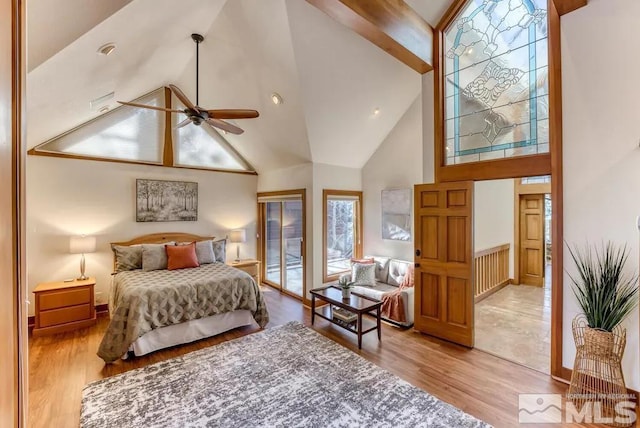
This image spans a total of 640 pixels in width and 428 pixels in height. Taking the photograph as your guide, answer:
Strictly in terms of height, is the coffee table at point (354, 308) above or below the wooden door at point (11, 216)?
below

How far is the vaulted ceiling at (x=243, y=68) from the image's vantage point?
2.42 meters

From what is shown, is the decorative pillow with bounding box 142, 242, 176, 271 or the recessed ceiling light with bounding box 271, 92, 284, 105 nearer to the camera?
the recessed ceiling light with bounding box 271, 92, 284, 105

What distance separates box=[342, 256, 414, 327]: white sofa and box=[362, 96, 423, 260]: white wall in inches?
10.9

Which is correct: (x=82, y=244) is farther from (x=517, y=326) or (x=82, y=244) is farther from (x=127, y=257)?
(x=517, y=326)

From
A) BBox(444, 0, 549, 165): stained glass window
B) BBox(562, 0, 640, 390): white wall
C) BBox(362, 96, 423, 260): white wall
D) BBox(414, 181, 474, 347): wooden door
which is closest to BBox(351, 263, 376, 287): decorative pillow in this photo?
BBox(362, 96, 423, 260): white wall

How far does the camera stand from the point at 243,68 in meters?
3.95

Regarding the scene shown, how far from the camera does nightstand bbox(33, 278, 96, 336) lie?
3.73 m

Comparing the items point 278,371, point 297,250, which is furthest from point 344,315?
point 297,250

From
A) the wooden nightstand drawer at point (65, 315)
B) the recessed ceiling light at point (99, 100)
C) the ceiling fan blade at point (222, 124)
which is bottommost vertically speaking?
the wooden nightstand drawer at point (65, 315)

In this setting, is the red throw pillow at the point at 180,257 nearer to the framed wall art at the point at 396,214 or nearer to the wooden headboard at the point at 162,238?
the wooden headboard at the point at 162,238

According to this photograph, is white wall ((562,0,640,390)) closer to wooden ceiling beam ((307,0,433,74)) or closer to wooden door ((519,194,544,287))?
wooden ceiling beam ((307,0,433,74))

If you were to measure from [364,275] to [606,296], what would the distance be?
9.51 feet

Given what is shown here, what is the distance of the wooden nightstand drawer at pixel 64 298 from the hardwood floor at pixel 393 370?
1.25 ft

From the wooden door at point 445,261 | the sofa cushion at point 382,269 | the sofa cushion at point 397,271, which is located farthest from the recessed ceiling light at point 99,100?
the sofa cushion at point 397,271
